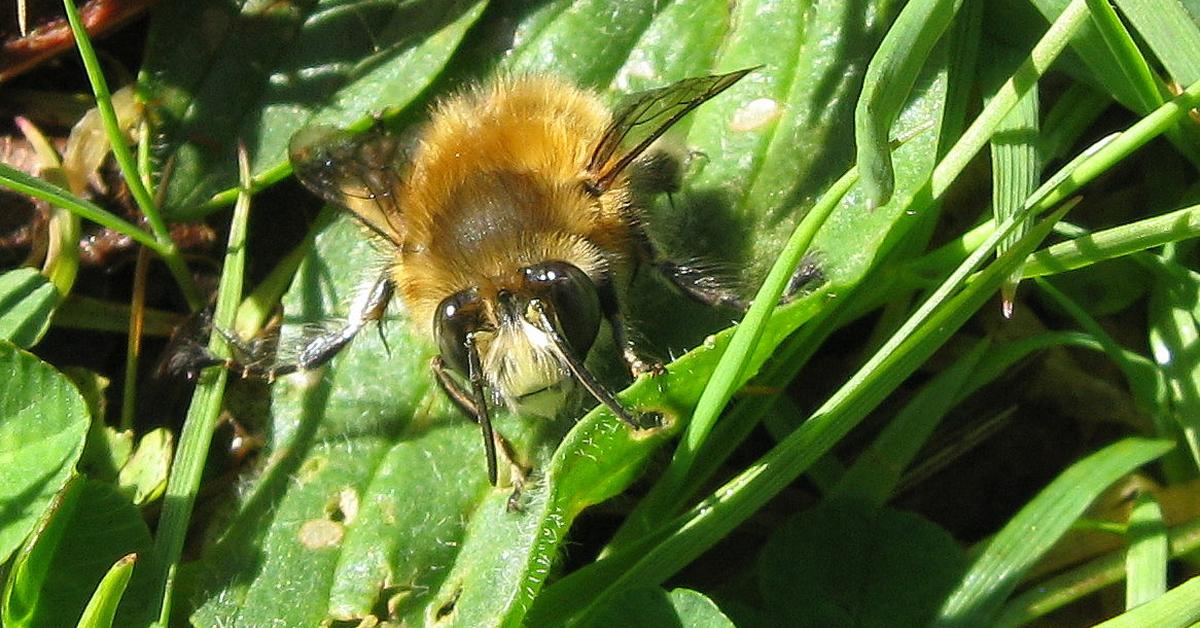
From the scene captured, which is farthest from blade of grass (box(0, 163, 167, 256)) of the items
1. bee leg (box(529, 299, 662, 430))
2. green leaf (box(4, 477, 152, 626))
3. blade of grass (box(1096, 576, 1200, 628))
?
blade of grass (box(1096, 576, 1200, 628))

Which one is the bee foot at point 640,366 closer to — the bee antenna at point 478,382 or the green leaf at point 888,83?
the bee antenna at point 478,382

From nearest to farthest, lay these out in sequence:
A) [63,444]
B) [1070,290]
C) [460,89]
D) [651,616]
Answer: [651,616]
[63,444]
[1070,290]
[460,89]

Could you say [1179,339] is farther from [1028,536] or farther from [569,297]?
[569,297]

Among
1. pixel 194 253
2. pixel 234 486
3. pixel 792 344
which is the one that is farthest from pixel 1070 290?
pixel 194 253

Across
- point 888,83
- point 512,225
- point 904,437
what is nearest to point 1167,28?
point 888,83

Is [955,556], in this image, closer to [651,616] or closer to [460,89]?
[651,616]

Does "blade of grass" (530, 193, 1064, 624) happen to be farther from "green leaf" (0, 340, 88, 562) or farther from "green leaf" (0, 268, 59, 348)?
"green leaf" (0, 268, 59, 348)
